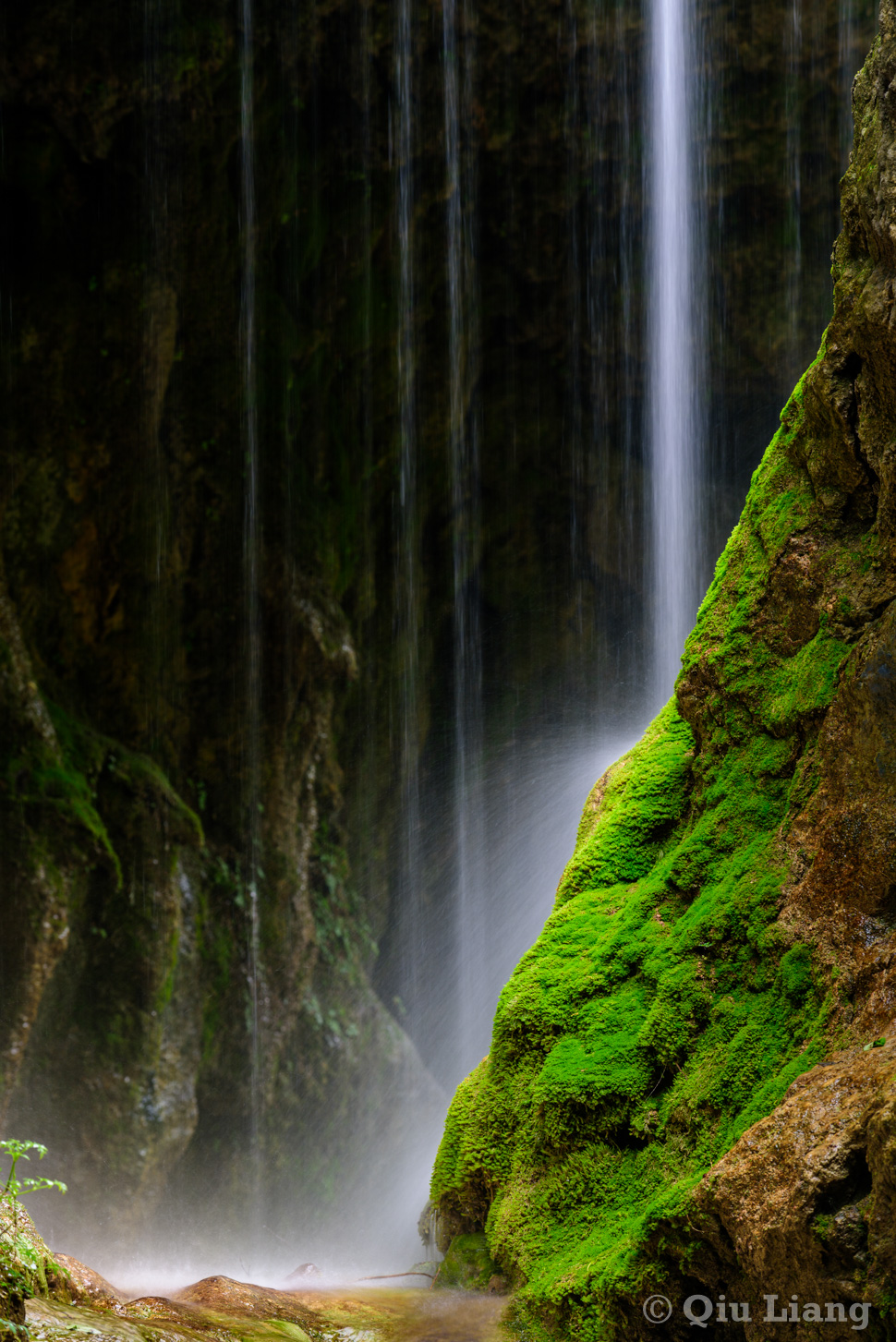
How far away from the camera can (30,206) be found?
9867 mm

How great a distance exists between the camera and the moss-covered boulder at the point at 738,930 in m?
3.84

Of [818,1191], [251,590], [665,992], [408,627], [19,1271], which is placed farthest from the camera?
[408,627]

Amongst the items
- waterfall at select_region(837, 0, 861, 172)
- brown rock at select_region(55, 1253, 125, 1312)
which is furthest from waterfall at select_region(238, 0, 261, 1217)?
waterfall at select_region(837, 0, 861, 172)

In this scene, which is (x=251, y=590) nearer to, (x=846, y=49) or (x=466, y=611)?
(x=466, y=611)

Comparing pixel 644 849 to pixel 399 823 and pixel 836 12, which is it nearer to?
pixel 399 823

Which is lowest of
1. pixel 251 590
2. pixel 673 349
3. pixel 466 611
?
pixel 251 590

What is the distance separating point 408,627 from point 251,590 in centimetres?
244

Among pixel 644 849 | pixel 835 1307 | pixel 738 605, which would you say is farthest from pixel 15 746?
pixel 835 1307

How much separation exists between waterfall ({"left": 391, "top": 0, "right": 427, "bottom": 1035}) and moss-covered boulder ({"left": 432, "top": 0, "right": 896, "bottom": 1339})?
7.70 m

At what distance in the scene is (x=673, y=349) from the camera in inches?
550

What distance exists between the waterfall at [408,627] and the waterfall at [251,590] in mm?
1893

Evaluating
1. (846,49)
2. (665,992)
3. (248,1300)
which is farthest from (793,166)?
(248,1300)

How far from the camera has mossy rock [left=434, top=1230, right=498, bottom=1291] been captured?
4.91m

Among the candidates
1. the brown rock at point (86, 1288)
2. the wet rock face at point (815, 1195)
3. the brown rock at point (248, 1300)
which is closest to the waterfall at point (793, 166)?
the wet rock face at point (815, 1195)
